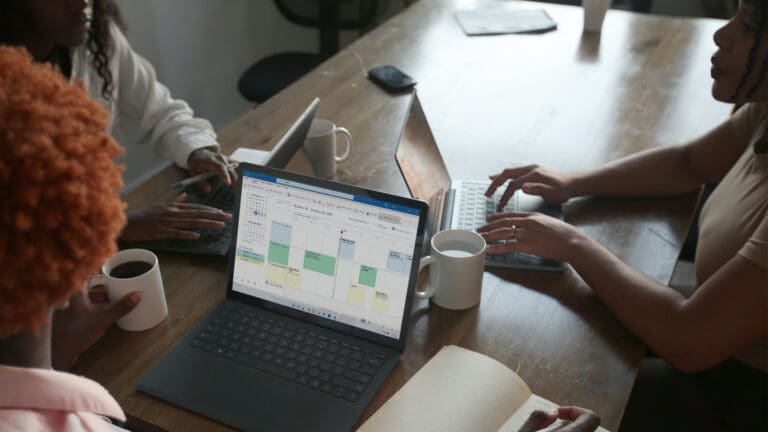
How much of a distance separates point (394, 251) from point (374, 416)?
227mm

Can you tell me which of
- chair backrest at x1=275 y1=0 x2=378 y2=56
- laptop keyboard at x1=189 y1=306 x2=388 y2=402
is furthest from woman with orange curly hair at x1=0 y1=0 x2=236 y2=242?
chair backrest at x1=275 y1=0 x2=378 y2=56

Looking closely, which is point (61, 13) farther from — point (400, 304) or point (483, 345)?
point (483, 345)

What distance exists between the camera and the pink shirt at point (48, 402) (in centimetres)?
71

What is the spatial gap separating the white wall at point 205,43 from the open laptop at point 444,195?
166 centimetres

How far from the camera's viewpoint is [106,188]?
0.69 m

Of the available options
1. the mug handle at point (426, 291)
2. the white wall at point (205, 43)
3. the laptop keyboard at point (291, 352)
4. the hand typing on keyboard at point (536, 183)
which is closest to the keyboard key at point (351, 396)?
the laptop keyboard at point (291, 352)

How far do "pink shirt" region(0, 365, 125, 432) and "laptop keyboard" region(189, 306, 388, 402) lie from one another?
0.24 m

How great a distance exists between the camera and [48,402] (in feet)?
2.42

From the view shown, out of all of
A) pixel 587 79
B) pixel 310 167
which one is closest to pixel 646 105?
pixel 587 79

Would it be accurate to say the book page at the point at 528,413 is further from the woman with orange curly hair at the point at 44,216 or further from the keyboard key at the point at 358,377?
the woman with orange curly hair at the point at 44,216

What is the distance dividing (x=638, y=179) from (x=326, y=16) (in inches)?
76.5

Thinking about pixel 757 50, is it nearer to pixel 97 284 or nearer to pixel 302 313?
pixel 302 313

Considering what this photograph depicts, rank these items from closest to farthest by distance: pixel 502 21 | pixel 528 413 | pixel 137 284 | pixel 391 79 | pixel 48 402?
pixel 48 402
pixel 528 413
pixel 137 284
pixel 391 79
pixel 502 21

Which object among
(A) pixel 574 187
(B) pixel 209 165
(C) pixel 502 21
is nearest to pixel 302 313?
(B) pixel 209 165
